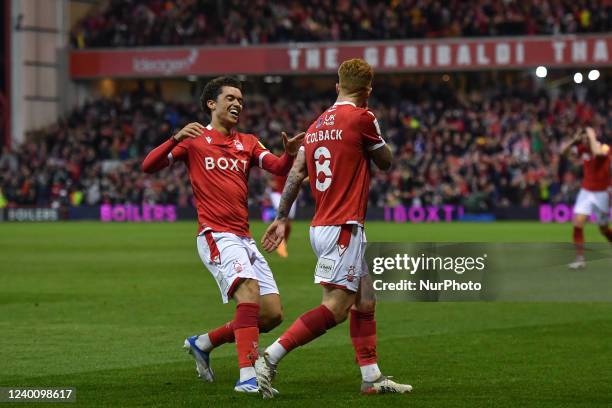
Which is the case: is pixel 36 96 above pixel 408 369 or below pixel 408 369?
above

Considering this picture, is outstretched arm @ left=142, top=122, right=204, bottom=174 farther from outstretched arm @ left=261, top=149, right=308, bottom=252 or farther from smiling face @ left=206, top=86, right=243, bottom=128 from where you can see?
outstretched arm @ left=261, top=149, right=308, bottom=252

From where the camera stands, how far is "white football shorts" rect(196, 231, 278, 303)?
8516mm

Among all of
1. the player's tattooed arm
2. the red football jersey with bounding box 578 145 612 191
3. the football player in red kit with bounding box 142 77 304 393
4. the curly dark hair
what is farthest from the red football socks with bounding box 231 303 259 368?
the red football jersey with bounding box 578 145 612 191

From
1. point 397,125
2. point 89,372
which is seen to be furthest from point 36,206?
point 89,372

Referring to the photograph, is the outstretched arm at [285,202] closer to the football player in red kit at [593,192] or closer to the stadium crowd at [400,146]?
the football player in red kit at [593,192]

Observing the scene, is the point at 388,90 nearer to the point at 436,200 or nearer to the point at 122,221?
the point at 436,200

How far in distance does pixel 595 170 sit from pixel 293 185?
12321 millimetres

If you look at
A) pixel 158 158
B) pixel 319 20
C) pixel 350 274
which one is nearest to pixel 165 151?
pixel 158 158

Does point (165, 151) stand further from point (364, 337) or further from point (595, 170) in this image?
point (595, 170)

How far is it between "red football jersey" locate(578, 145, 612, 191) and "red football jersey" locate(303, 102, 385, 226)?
11855 millimetres

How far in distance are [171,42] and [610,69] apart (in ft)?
60.9

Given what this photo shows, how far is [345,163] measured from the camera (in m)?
8.18

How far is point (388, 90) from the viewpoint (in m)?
49.2

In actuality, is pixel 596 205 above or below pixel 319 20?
below
